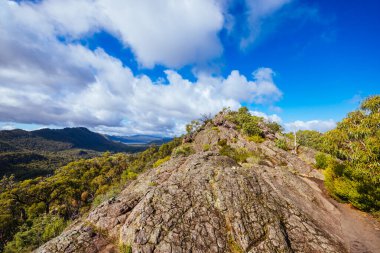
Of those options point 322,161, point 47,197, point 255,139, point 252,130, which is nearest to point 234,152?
point 255,139

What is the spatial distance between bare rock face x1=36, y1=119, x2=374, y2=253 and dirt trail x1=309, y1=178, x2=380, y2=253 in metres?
0.60

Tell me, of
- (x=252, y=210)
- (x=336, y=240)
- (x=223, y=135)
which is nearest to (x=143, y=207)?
(x=252, y=210)

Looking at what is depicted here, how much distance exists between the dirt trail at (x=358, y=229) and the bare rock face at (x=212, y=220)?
60cm

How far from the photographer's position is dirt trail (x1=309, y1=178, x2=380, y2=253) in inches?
→ 482

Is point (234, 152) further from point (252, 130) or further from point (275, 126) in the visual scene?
point (275, 126)

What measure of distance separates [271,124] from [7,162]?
231899mm

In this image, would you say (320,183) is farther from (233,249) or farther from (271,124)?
(271,124)

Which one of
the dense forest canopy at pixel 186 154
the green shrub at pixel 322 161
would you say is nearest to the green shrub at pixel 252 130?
the dense forest canopy at pixel 186 154

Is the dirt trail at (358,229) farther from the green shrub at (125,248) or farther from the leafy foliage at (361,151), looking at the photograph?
the green shrub at (125,248)

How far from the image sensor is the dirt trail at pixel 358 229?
1225 cm

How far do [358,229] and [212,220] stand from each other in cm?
1180

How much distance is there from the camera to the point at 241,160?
27.4 meters

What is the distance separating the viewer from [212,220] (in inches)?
504

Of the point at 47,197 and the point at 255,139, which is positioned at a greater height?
the point at 255,139
